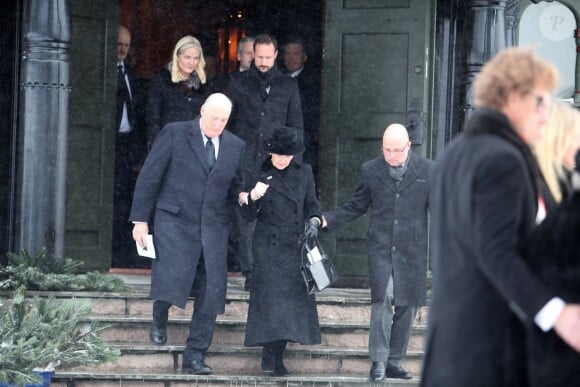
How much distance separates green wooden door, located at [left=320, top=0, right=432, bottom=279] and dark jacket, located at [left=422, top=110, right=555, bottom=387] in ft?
23.3

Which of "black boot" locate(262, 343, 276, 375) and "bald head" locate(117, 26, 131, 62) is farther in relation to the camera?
"bald head" locate(117, 26, 131, 62)

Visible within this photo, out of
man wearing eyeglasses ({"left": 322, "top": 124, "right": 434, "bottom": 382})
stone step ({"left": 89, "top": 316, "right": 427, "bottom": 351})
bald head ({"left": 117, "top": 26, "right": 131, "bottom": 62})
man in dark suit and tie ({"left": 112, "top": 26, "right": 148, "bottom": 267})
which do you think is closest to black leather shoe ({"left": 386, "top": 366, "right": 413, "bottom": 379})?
man wearing eyeglasses ({"left": 322, "top": 124, "right": 434, "bottom": 382})

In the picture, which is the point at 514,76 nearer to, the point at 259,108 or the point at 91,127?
the point at 259,108

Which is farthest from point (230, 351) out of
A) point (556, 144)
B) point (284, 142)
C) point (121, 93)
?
point (556, 144)

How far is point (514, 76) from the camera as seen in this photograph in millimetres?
4309

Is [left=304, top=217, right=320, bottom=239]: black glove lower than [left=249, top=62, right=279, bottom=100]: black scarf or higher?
lower

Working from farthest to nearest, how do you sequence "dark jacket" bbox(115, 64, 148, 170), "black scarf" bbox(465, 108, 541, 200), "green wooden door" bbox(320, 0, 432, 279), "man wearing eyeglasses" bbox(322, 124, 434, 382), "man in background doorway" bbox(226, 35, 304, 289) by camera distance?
"dark jacket" bbox(115, 64, 148, 170), "green wooden door" bbox(320, 0, 432, 279), "man in background doorway" bbox(226, 35, 304, 289), "man wearing eyeglasses" bbox(322, 124, 434, 382), "black scarf" bbox(465, 108, 541, 200)

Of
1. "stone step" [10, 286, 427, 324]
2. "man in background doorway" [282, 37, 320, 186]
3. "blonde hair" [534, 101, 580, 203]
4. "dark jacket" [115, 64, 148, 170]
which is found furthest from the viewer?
"man in background doorway" [282, 37, 320, 186]

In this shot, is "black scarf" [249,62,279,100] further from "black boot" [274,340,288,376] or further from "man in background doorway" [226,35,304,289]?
"black boot" [274,340,288,376]

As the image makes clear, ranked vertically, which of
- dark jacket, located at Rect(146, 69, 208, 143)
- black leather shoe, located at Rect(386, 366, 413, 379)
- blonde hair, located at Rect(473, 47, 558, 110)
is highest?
dark jacket, located at Rect(146, 69, 208, 143)

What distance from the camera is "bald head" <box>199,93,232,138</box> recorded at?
9.10 meters

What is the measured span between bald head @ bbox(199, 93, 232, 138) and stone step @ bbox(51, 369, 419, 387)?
1.62m

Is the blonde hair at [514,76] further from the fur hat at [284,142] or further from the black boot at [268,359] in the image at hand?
the black boot at [268,359]

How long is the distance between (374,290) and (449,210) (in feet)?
17.0
